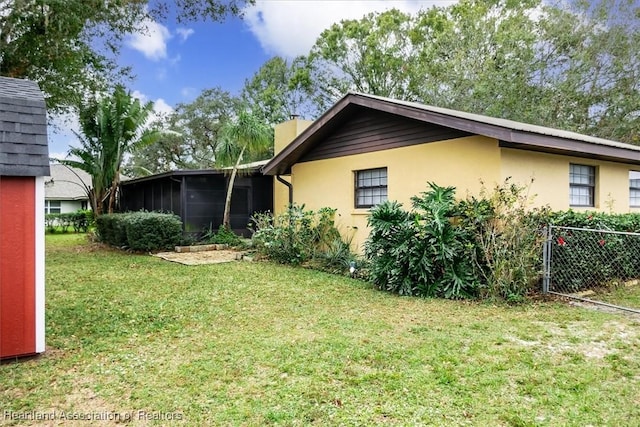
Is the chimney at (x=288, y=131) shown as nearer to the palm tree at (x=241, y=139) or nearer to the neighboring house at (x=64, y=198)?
the palm tree at (x=241, y=139)

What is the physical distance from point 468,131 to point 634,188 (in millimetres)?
6867

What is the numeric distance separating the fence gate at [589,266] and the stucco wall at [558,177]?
1.06 metres

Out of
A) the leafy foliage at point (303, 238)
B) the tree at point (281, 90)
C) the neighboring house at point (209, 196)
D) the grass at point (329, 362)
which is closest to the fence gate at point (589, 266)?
the grass at point (329, 362)

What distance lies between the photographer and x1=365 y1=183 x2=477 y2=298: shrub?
7227 millimetres

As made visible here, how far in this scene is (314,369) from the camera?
4.02m

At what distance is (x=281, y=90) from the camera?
1345 inches

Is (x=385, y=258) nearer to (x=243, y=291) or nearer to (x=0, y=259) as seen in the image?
(x=243, y=291)

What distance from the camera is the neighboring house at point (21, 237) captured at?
14.0ft

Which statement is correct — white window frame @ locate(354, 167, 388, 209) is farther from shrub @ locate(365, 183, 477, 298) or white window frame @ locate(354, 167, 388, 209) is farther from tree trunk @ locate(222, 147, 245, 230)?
tree trunk @ locate(222, 147, 245, 230)

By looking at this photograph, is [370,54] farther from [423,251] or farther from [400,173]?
[423,251]

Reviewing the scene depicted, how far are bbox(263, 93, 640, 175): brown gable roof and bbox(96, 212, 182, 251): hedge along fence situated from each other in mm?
4265

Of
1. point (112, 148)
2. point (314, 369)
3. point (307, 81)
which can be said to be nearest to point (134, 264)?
point (112, 148)

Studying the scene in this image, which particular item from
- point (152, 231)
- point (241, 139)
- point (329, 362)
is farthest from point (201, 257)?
point (329, 362)

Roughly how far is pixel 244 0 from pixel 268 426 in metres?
14.2
